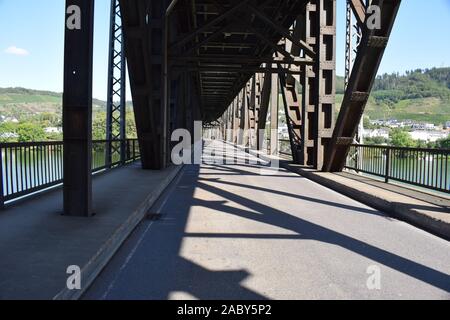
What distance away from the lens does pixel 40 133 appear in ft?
46.9

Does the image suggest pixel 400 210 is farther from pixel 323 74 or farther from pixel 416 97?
pixel 416 97

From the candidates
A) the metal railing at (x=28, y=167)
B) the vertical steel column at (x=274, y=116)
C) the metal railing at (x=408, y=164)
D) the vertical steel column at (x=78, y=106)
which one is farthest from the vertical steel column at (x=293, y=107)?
the vertical steel column at (x=78, y=106)

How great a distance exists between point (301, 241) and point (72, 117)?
4183 mm

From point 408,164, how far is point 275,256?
706cm

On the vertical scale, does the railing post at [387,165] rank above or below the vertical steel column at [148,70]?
below

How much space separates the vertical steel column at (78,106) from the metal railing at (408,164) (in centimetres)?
735

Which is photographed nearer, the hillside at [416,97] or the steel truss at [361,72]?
the steel truss at [361,72]

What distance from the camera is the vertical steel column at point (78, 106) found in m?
7.00

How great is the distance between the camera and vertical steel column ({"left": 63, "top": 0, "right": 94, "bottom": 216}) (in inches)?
276

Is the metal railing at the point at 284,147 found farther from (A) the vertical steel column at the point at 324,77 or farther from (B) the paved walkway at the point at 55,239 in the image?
(B) the paved walkway at the point at 55,239

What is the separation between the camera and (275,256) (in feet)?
18.4

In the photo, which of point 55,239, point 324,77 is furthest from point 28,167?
point 324,77

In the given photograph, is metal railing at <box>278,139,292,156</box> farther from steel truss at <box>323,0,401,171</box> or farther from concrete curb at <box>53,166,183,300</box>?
concrete curb at <box>53,166,183,300</box>

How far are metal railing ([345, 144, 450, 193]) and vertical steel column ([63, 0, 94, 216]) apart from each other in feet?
24.1
